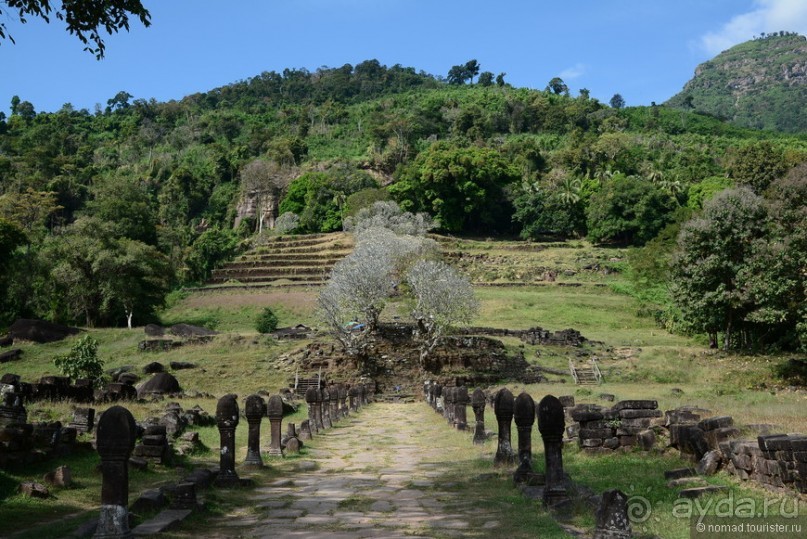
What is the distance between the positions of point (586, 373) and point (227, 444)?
25.4m

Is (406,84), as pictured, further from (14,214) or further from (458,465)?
(458,465)

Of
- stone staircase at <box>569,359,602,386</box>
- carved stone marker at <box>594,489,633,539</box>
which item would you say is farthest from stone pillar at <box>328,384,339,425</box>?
carved stone marker at <box>594,489,633,539</box>

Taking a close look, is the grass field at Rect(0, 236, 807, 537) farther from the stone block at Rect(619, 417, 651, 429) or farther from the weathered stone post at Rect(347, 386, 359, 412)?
the weathered stone post at Rect(347, 386, 359, 412)

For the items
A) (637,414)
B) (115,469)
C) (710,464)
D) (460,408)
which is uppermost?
(115,469)

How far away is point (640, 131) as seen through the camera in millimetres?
126562

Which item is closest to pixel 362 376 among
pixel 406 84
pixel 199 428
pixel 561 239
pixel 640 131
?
pixel 199 428

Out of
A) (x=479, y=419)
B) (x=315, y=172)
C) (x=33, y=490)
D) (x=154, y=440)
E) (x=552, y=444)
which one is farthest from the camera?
(x=315, y=172)

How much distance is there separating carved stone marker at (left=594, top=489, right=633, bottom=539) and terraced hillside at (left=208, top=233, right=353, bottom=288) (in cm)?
5259

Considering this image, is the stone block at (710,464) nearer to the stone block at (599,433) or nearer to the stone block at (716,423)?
the stone block at (716,423)

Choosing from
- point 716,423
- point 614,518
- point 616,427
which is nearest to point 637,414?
point 616,427

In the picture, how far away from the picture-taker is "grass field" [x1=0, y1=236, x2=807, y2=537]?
34.2 ft

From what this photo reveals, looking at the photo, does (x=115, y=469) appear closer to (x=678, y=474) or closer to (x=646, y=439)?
(x=678, y=474)

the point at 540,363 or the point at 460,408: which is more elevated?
the point at 460,408

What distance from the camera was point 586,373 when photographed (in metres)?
34.1
